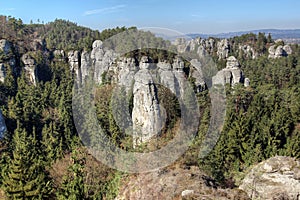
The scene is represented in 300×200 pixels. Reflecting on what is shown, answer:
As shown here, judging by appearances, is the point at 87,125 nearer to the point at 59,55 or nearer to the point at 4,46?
the point at 4,46

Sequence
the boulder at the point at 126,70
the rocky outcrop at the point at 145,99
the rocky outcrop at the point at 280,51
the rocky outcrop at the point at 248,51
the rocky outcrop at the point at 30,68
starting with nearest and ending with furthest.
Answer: the rocky outcrop at the point at 145,99
the boulder at the point at 126,70
the rocky outcrop at the point at 30,68
the rocky outcrop at the point at 280,51
the rocky outcrop at the point at 248,51

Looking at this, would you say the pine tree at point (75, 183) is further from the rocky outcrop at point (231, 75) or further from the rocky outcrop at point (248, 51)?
the rocky outcrop at point (248, 51)

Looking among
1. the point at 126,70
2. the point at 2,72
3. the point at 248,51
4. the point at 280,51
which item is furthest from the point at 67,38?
the point at 280,51

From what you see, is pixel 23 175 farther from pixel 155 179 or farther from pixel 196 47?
pixel 196 47

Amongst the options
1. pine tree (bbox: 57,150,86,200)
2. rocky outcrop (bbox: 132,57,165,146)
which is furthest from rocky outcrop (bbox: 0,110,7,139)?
pine tree (bbox: 57,150,86,200)

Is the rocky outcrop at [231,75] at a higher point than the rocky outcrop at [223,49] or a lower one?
lower

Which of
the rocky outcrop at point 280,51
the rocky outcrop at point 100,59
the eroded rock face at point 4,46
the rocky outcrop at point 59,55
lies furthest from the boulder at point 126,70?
the rocky outcrop at point 280,51

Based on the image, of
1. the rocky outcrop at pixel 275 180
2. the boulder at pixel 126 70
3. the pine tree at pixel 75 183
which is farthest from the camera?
the boulder at pixel 126 70

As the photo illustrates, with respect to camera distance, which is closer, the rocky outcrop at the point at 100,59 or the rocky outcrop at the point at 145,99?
the rocky outcrop at the point at 145,99
